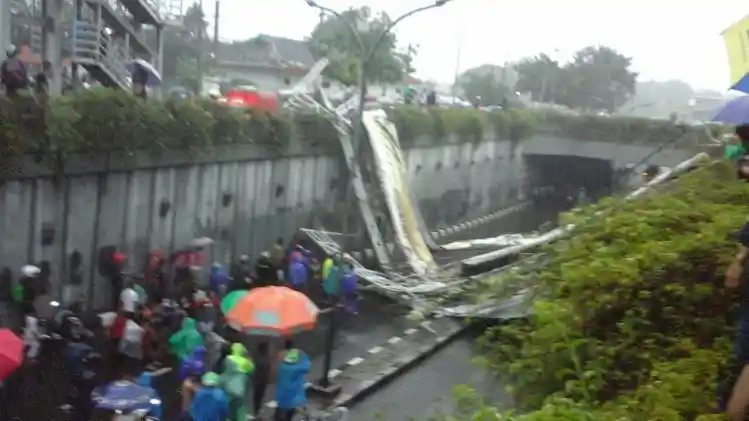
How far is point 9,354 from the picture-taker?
838cm

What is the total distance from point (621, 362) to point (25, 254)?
11.3 metres

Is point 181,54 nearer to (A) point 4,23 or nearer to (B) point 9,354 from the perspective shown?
(A) point 4,23

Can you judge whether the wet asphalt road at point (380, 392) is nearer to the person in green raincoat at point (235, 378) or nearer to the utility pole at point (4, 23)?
the person in green raincoat at point (235, 378)

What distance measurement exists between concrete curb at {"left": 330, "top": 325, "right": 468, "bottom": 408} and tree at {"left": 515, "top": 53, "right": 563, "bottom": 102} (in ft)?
169

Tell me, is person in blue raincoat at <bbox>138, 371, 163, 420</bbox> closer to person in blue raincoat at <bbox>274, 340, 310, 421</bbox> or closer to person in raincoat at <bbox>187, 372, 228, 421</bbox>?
person in raincoat at <bbox>187, 372, 228, 421</bbox>

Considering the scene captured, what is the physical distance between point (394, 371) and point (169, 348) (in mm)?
3499

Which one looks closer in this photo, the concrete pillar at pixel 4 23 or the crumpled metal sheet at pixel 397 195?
the concrete pillar at pixel 4 23

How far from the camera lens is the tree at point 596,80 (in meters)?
59.3

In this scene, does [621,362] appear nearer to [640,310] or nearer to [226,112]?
[640,310]

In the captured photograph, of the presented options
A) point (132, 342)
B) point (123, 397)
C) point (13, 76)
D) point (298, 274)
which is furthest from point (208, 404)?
point (298, 274)

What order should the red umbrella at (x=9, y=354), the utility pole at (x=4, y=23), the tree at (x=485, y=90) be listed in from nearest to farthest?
the red umbrella at (x=9, y=354)
the utility pole at (x=4, y=23)
the tree at (x=485, y=90)

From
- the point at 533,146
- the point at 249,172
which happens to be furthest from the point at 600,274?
the point at 533,146

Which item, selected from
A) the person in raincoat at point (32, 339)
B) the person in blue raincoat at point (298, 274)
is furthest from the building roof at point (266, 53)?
the person in raincoat at point (32, 339)

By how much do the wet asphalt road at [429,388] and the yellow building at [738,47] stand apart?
3.20m
